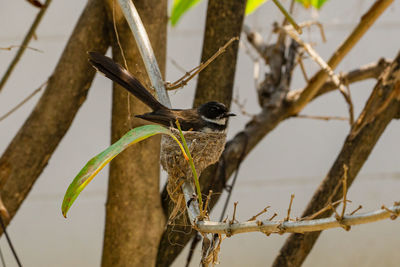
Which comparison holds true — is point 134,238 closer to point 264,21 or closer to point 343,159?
point 343,159

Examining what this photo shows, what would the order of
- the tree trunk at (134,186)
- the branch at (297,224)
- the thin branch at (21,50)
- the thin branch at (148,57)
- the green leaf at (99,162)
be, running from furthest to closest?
the tree trunk at (134,186), the thin branch at (21,50), the thin branch at (148,57), the green leaf at (99,162), the branch at (297,224)

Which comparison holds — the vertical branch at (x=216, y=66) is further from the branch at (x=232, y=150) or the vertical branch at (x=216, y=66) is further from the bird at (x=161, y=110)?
the bird at (x=161, y=110)

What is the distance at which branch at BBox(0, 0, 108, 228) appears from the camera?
2.27m

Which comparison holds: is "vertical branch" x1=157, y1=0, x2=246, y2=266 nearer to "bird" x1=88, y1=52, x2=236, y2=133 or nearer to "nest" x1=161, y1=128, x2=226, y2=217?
"bird" x1=88, y1=52, x2=236, y2=133

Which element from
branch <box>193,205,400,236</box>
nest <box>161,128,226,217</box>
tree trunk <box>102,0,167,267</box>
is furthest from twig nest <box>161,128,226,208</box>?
tree trunk <box>102,0,167,267</box>

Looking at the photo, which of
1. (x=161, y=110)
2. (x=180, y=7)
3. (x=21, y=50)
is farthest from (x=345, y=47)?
(x=21, y=50)

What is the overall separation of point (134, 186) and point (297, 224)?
4.24 ft

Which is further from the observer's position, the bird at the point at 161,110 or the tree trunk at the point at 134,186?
the tree trunk at the point at 134,186

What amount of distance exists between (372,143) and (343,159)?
148 mm

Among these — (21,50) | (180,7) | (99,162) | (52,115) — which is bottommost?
(99,162)

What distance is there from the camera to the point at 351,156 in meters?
2.33

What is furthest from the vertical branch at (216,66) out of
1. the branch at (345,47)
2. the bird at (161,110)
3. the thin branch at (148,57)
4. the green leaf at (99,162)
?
the green leaf at (99,162)

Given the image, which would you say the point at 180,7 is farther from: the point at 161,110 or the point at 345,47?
the point at 161,110

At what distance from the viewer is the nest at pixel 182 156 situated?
4.92 feet
